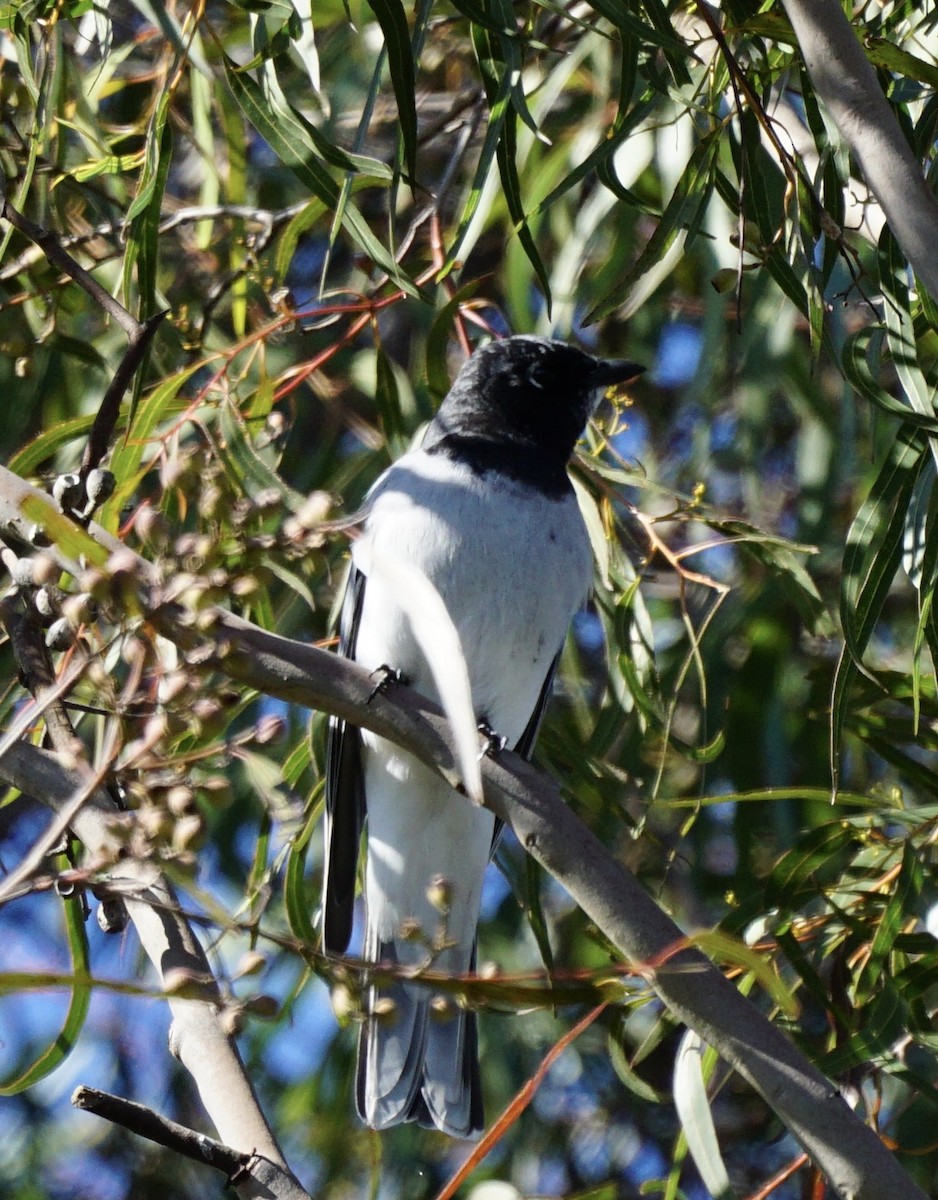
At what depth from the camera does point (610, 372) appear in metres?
3.24

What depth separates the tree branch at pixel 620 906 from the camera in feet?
4.86

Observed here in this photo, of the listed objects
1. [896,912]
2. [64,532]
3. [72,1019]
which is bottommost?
[72,1019]

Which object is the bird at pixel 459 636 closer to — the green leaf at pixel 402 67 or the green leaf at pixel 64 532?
the green leaf at pixel 402 67

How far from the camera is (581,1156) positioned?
Answer: 153 inches

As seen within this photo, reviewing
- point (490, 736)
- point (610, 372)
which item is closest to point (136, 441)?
point (490, 736)

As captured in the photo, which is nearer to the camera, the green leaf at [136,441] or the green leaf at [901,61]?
the green leaf at [901,61]

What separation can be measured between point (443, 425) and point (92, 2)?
998mm

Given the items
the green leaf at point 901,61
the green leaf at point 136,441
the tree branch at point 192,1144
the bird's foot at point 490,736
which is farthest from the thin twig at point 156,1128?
the green leaf at point 901,61

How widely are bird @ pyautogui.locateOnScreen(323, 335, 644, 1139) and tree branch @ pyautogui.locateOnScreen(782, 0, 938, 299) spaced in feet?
3.48

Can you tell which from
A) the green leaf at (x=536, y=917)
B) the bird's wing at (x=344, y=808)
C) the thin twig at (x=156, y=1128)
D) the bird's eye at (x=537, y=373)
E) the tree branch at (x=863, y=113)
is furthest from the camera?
the bird's eye at (x=537, y=373)

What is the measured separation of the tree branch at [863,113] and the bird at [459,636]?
1060 millimetres

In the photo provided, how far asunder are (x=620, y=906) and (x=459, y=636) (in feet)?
4.39

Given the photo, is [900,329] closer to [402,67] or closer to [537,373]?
[402,67]

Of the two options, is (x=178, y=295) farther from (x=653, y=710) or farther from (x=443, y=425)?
(x=653, y=710)
